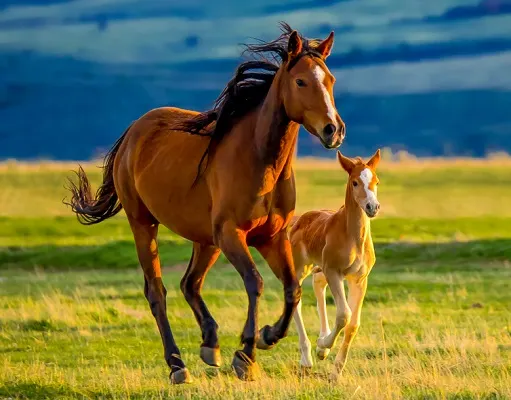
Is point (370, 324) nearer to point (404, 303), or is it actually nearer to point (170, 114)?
point (404, 303)

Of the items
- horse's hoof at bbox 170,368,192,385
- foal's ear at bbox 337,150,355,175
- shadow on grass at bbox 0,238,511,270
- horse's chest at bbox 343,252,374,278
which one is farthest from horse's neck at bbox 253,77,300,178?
shadow on grass at bbox 0,238,511,270

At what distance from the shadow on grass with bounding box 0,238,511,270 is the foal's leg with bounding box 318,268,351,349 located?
16.1m

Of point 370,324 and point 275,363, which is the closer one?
point 275,363

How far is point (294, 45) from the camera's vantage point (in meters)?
9.32

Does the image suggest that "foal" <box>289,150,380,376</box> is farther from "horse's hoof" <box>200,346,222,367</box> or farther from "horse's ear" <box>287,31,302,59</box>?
"horse's ear" <box>287,31,302,59</box>

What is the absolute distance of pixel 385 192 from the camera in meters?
49.4

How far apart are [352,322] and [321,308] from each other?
91 cm

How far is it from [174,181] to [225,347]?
371 centimetres

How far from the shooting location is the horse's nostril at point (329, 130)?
8.77m

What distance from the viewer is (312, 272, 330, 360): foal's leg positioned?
11219mm

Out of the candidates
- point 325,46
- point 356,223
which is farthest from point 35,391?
point 325,46

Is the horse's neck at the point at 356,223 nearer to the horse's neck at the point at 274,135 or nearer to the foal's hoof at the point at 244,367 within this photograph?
the horse's neck at the point at 274,135

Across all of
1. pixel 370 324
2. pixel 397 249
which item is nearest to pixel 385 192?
pixel 397 249

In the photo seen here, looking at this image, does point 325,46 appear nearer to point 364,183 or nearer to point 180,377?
point 364,183
